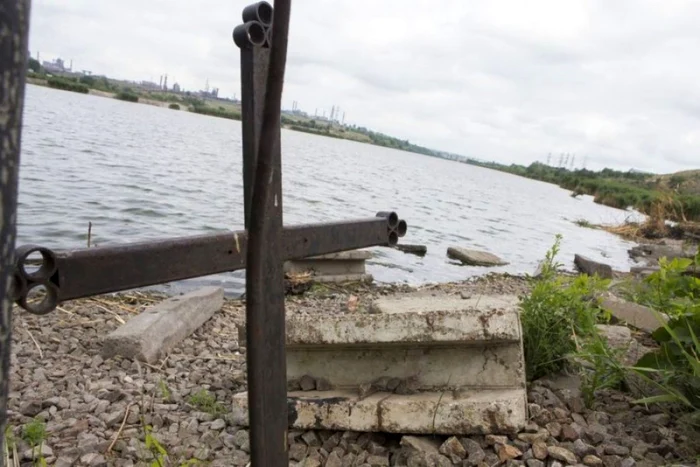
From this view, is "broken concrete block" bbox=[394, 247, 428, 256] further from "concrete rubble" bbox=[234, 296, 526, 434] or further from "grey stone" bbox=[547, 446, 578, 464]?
"grey stone" bbox=[547, 446, 578, 464]

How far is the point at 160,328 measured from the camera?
5.23 metres

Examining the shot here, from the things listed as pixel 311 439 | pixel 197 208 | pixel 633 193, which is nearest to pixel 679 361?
pixel 311 439

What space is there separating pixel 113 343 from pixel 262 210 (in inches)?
163

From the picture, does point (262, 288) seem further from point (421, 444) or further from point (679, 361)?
point (679, 361)

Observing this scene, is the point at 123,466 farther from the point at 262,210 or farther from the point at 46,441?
the point at 262,210

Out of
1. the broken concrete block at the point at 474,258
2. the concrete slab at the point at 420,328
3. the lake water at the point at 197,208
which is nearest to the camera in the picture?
the concrete slab at the point at 420,328

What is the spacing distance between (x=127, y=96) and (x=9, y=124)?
366 ft

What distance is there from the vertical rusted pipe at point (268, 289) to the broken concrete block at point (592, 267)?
12.2m

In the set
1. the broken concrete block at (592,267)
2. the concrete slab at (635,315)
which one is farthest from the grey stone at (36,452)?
the broken concrete block at (592,267)

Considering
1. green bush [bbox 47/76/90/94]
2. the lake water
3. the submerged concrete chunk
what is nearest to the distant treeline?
the lake water

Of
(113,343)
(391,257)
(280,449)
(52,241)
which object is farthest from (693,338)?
(391,257)

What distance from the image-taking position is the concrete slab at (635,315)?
16.1ft

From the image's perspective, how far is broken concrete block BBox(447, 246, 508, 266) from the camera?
16156mm

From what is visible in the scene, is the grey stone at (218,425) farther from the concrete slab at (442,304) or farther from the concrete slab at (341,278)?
the concrete slab at (341,278)
